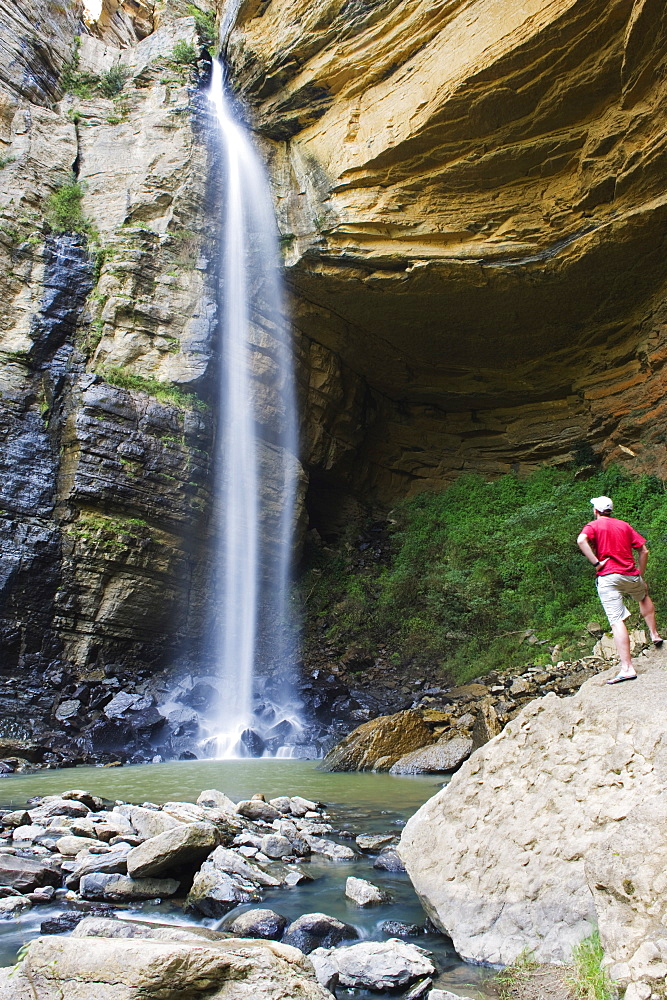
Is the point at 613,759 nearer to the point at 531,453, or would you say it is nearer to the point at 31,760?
the point at 31,760

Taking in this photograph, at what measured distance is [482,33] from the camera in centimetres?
1084

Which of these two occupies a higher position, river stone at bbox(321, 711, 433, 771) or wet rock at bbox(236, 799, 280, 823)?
wet rock at bbox(236, 799, 280, 823)

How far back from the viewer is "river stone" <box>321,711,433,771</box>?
300 inches

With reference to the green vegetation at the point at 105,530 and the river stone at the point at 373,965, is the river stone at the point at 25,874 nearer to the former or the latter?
the river stone at the point at 373,965

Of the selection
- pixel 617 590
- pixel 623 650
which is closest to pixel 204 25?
pixel 617 590

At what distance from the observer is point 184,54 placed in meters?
17.8

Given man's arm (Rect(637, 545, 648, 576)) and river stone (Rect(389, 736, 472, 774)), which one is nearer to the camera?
man's arm (Rect(637, 545, 648, 576))

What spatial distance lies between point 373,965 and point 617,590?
8.42 feet

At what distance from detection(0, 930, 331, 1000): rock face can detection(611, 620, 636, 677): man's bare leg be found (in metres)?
2.41

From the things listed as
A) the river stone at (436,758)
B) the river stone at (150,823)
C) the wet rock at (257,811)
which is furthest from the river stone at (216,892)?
the river stone at (436,758)

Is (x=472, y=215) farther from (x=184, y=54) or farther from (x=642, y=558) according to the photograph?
(x=184, y=54)

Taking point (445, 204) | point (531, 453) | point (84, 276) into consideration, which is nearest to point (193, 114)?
point (84, 276)

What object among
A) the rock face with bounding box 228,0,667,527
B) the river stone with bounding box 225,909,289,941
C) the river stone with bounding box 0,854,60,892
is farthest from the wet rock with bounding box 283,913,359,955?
the rock face with bounding box 228,0,667,527

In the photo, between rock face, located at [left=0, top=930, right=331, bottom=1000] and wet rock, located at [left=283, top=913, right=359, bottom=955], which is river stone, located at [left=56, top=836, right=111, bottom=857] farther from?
rock face, located at [left=0, top=930, right=331, bottom=1000]
